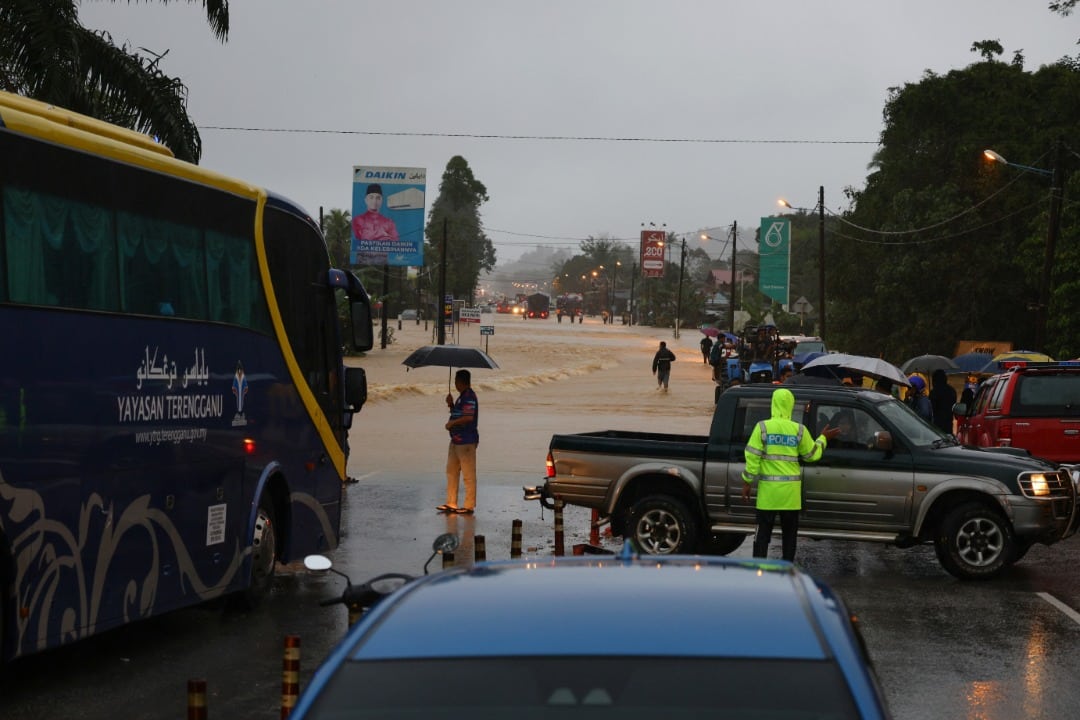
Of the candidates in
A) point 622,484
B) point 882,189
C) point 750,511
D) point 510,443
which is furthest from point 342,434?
point 882,189

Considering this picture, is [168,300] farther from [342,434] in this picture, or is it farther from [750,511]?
[750,511]

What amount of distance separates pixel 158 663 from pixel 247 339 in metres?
2.77

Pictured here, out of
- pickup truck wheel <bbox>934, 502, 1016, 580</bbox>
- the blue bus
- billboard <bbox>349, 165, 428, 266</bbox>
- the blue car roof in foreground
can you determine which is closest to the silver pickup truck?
pickup truck wheel <bbox>934, 502, 1016, 580</bbox>

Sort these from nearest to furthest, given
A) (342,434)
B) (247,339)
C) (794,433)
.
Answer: (247,339) < (794,433) < (342,434)

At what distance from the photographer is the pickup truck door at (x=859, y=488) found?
1537cm

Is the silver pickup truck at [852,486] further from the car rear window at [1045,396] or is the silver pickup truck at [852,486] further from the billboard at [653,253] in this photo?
the billboard at [653,253]

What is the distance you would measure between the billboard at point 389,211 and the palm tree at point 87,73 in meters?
45.3

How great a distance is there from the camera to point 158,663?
36.0ft

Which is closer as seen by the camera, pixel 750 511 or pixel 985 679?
pixel 985 679

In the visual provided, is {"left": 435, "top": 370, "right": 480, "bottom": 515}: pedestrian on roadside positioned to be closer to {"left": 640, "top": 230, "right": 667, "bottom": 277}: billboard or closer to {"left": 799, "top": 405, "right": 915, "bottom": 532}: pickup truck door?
{"left": 799, "top": 405, "right": 915, "bottom": 532}: pickup truck door

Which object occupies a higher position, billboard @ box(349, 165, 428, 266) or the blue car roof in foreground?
billboard @ box(349, 165, 428, 266)

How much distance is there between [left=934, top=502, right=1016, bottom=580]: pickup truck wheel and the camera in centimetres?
1520

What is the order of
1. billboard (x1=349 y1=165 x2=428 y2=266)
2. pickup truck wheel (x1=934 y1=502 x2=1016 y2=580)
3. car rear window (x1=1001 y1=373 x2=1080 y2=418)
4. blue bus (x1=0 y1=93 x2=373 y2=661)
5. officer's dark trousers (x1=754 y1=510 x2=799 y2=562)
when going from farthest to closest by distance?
1. billboard (x1=349 y1=165 x2=428 y2=266)
2. car rear window (x1=1001 y1=373 x2=1080 y2=418)
3. pickup truck wheel (x1=934 y1=502 x2=1016 y2=580)
4. officer's dark trousers (x1=754 y1=510 x2=799 y2=562)
5. blue bus (x1=0 y1=93 x2=373 y2=661)

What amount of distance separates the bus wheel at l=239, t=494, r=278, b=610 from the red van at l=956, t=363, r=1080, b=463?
1139 cm
